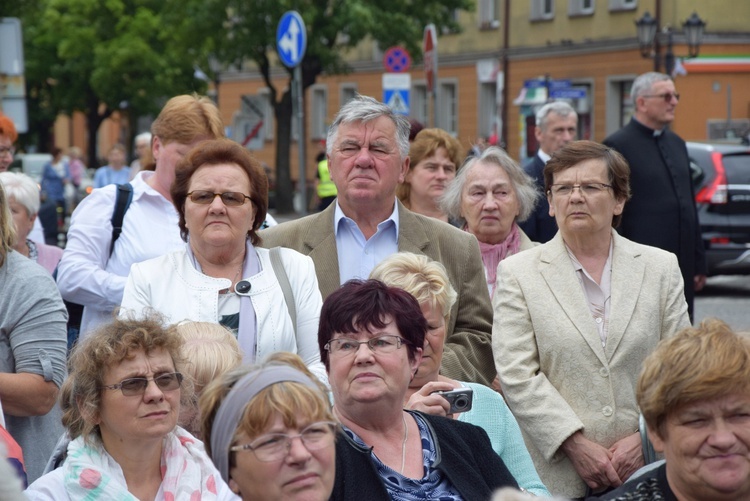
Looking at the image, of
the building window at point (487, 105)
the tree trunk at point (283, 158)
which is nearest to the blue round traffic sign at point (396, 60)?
the tree trunk at point (283, 158)

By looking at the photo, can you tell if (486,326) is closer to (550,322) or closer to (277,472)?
(550,322)

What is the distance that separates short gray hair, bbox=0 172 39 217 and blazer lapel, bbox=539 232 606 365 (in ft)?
10.1

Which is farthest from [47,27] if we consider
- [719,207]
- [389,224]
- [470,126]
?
[389,224]

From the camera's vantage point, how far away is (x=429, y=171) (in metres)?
8.41

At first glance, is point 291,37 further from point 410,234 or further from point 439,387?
point 439,387

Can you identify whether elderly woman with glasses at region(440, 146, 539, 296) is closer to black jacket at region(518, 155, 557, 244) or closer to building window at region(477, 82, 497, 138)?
black jacket at region(518, 155, 557, 244)

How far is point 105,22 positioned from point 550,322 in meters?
48.8

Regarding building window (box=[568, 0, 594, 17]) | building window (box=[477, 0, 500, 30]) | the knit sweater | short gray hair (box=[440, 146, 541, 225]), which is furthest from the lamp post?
the knit sweater

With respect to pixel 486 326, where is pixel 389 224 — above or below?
above

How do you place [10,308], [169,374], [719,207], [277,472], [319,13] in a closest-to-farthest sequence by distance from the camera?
[277,472], [169,374], [10,308], [719,207], [319,13]

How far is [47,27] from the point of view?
179 ft

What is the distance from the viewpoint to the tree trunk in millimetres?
42156

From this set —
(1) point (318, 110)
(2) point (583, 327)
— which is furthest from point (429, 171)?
(1) point (318, 110)

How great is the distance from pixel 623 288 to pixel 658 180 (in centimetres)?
331
